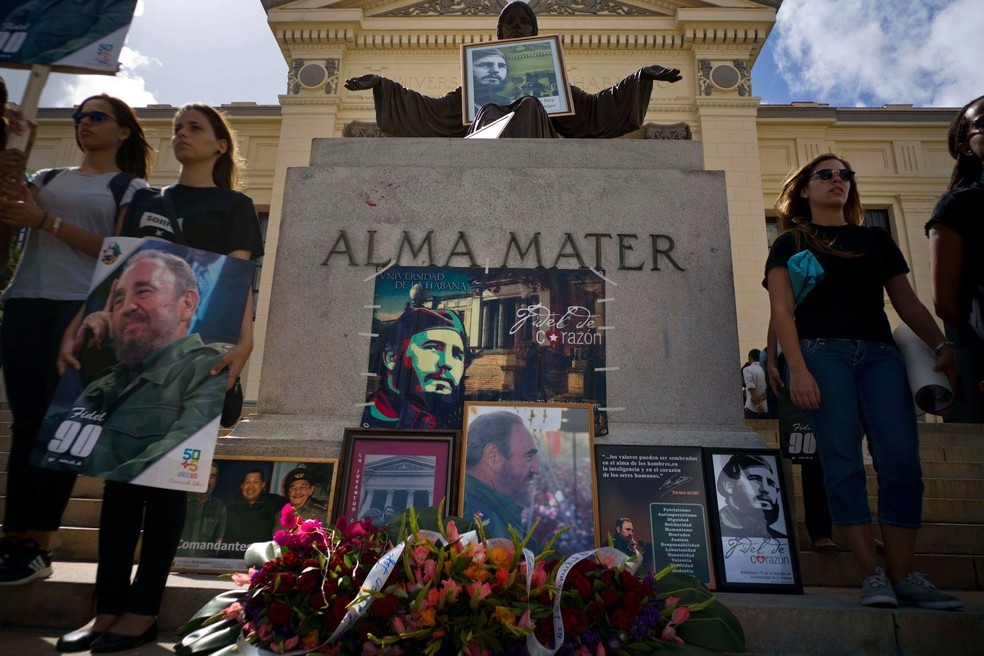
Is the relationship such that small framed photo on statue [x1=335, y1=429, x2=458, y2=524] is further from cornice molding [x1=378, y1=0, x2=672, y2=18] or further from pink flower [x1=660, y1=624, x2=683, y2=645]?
cornice molding [x1=378, y1=0, x2=672, y2=18]

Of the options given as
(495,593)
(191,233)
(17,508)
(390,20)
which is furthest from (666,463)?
(390,20)

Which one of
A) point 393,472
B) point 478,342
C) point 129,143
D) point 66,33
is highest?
point 66,33

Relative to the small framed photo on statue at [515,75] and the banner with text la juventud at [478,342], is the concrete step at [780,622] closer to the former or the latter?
the banner with text la juventud at [478,342]

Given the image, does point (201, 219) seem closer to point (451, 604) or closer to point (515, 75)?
point (451, 604)

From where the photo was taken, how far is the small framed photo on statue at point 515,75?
4660 mm

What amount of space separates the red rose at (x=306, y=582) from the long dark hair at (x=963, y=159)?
2650mm

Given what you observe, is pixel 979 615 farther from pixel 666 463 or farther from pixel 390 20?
pixel 390 20

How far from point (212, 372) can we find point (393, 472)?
792mm

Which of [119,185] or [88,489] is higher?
[119,185]

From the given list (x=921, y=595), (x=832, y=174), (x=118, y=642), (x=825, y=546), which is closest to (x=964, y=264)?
(x=832, y=174)

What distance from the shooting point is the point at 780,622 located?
2230mm

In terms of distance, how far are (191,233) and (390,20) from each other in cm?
1678

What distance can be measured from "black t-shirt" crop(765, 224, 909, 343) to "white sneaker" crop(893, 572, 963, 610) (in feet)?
2.80

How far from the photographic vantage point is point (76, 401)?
7.80ft
